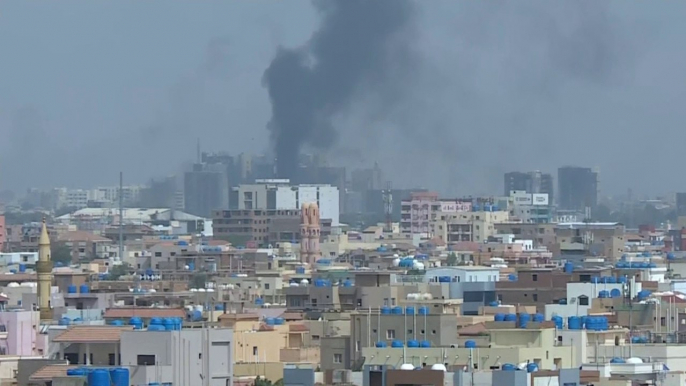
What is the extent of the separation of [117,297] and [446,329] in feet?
61.6

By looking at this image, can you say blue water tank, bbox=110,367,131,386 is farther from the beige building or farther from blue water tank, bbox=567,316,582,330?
the beige building

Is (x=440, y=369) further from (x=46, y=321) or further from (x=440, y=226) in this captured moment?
(x=440, y=226)

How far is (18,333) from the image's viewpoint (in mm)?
42688

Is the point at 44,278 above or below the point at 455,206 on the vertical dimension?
below

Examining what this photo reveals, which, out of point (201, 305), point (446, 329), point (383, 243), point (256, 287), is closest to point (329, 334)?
point (446, 329)

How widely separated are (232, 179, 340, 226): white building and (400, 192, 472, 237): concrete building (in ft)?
19.8

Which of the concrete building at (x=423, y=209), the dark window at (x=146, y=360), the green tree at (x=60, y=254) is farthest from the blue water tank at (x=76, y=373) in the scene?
the concrete building at (x=423, y=209)

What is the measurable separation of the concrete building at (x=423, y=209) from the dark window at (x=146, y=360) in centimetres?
12036

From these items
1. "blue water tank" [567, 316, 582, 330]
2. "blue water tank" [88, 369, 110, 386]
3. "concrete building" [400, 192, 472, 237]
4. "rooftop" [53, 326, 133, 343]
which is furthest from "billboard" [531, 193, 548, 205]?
"blue water tank" [88, 369, 110, 386]

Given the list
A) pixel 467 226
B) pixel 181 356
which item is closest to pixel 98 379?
pixel 181 356

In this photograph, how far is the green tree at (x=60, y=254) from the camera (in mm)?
113444

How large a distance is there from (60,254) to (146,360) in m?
83.0

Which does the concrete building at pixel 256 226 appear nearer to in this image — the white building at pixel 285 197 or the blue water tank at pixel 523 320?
the white building at pixel 285 197

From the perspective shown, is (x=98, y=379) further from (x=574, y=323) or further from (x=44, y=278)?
(x=44, y=278)
